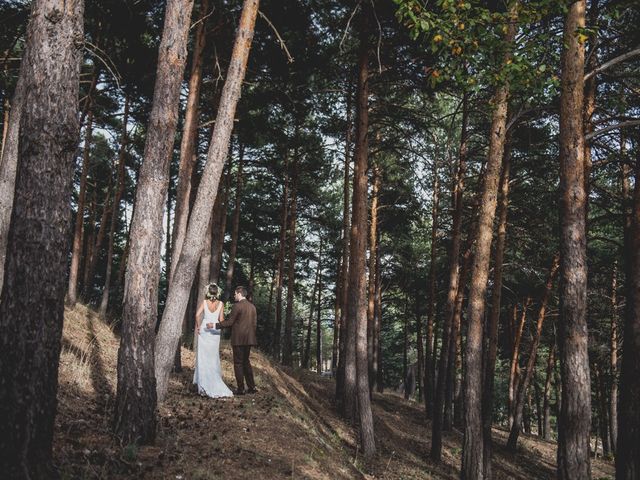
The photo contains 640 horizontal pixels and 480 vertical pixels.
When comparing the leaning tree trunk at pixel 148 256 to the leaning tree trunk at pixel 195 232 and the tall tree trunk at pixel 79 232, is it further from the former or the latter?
the tall tree trunk at pixel 79 232

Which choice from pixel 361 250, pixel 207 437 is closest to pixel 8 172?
pixel 207 437

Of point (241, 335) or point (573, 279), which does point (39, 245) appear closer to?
point (241, 335)

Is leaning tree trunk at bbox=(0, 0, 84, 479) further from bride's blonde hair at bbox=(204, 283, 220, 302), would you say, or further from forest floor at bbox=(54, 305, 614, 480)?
bride's blonde hair at bbox=(204, 283, 220, 302)

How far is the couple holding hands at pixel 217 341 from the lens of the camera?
9227 millimetres

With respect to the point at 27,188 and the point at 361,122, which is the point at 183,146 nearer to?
the point at 361,122

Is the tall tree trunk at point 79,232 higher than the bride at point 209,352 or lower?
higher

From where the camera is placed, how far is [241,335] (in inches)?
379

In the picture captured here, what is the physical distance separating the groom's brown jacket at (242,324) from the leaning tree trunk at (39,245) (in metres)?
5.95

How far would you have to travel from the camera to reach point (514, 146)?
14.0m

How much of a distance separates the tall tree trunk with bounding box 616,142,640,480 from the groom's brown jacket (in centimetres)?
737

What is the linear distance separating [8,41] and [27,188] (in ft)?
31.1

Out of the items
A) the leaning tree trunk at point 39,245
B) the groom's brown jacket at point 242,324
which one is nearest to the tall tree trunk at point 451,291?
the groom's brown jacket at point 242,324

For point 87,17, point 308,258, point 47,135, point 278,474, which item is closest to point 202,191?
point 47,135

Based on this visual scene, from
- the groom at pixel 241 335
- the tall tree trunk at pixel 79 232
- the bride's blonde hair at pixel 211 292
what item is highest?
the tall tree trunk at pixel 79 232
